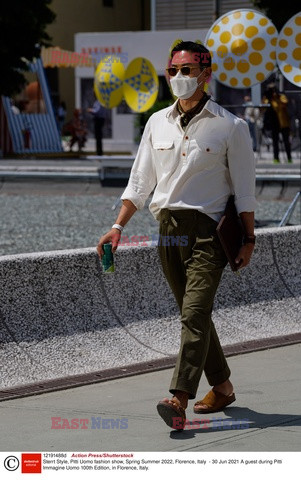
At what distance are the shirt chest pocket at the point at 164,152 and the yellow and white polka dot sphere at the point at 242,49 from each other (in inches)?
374

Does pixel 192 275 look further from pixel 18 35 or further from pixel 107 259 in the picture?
pixel 18 35

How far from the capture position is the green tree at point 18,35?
30.2 metres

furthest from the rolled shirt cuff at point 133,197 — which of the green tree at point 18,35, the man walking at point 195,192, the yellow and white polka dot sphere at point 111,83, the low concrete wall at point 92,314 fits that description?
the green tree at point 18,35

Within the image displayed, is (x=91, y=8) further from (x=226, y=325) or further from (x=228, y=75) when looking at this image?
(x=226, y=325)

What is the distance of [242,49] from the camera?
A: 50.6ft

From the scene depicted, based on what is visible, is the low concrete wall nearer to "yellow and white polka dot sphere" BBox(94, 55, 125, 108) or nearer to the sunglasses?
the sunglasses

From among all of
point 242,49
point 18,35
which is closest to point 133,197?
point 242,49

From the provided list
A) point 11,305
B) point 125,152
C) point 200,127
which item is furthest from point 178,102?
point 125,152

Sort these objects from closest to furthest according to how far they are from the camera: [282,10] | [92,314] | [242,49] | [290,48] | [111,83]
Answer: [92,314], [290,48], [242,49], [111,83], [282,10]

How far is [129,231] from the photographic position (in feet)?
51.7

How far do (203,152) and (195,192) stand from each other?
7.6 inches

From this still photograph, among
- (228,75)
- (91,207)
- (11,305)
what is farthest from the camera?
(91,207)

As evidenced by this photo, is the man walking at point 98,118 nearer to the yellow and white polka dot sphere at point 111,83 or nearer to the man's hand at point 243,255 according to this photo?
the yellow and white polka dot sphere at point 111,83

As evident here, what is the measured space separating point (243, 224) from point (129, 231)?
387 inches
